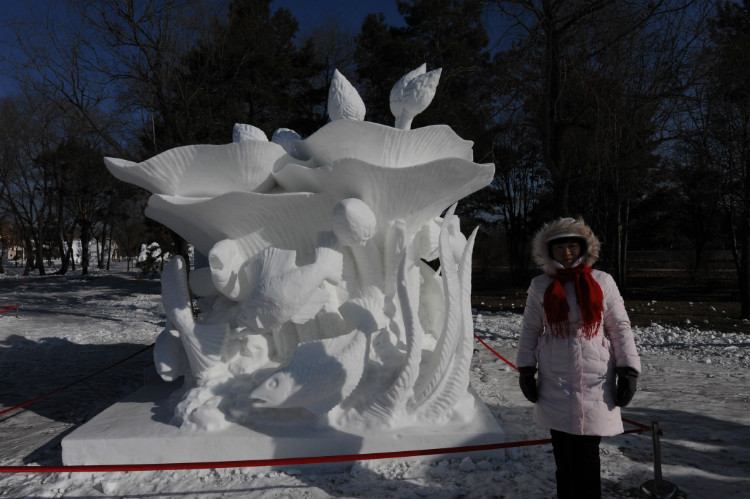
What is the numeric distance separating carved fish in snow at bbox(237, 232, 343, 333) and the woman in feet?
5.26

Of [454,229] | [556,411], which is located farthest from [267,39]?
[556,411]

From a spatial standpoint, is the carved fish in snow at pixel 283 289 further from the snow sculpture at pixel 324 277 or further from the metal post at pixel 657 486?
the metal post at pixel 657 486

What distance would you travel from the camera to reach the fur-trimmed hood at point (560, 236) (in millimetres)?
2207

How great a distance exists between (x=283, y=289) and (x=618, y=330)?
209 centimetres

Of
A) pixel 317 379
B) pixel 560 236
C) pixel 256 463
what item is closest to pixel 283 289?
pixel 317 379

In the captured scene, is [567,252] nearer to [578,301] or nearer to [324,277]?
[578,301]

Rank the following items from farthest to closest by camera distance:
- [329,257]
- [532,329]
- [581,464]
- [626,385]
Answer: [329,257], [532,329], [581,464], [626,385]

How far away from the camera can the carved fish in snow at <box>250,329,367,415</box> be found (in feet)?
9.81

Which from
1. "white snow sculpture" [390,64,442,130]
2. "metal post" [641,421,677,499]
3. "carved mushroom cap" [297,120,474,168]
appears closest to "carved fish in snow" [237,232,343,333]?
"carved mushroom cap" [297,120,474,168]

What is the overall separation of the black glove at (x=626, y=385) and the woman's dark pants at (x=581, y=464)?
229 mm

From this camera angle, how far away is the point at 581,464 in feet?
7.13

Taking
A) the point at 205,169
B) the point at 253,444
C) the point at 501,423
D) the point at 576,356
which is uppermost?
the point at 205,169

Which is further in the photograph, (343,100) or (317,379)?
(343,100)

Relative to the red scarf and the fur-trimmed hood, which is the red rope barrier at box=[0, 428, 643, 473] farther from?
the fur-trimmed hood
